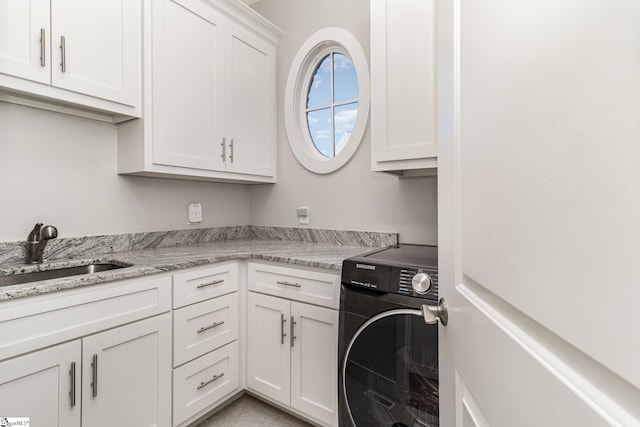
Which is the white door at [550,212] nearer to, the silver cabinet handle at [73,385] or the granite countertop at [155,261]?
the granite countertop at [155,261]

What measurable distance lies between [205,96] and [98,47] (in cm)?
57

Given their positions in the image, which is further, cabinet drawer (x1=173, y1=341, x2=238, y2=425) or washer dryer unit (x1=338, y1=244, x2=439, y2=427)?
cabinet drawer (x1=173, y1=341, x2=238, y2=425)

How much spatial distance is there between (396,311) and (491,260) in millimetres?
748

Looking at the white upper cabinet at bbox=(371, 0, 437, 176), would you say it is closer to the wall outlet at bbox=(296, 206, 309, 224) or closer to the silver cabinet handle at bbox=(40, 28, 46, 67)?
the wall outlet at bbox=(296, 206, 309, 224)

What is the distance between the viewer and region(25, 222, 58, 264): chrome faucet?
1419 mm

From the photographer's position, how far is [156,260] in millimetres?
1533

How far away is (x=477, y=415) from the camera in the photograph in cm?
52

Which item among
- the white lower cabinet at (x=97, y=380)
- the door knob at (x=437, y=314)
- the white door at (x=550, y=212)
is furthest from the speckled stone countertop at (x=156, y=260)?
the white door at (x=550, y=212)

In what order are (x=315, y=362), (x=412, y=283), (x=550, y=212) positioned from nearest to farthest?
(x=550, y=212) → (x=412, y=283) → (x=315, y=362)

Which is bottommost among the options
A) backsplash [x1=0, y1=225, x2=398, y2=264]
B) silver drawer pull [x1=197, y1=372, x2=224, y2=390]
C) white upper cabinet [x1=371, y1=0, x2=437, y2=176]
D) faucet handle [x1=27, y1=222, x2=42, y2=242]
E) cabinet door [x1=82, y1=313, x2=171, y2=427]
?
silver drawer pull [x1=197, y1=372, x2=224, y2=390]

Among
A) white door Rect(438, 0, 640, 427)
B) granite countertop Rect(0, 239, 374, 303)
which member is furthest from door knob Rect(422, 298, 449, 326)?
granite countertop Rect(0, 239, 374, 303)

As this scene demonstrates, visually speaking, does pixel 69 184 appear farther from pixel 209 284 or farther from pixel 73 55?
pixel 209 284

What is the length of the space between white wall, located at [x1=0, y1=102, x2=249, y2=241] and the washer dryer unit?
141 cm

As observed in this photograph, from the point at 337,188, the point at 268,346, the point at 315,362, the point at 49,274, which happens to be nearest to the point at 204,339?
the point at 268,346
